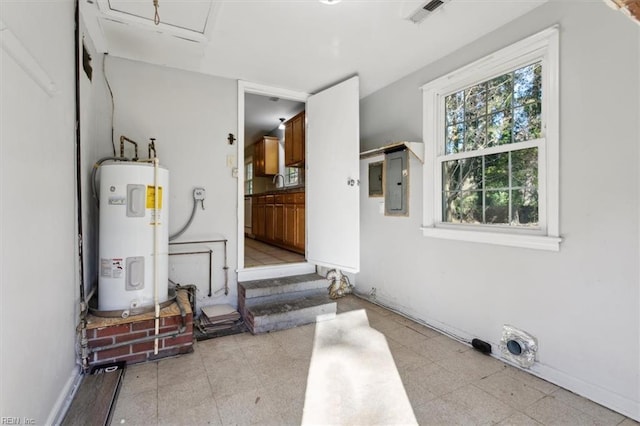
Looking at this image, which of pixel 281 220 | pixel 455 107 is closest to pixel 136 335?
pixel 281 220

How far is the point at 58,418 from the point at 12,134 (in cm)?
147

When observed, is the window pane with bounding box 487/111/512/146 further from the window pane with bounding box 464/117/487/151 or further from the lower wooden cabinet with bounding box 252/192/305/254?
the lower wooden cabinet with bounding box 252/192/305/254

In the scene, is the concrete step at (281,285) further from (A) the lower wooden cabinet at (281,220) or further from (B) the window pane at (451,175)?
(B) the window pane at (451,175)

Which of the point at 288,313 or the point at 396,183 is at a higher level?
the point at 396,183

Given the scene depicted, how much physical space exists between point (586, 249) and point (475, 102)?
57.0 inches

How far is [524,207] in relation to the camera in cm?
224

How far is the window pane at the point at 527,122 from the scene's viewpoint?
2172 mm

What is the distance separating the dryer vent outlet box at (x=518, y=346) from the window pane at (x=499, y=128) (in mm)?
1454

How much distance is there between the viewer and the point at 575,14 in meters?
1.92

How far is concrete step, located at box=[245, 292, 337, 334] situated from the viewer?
2.83 metres

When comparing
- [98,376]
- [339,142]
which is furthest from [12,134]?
[339,142]

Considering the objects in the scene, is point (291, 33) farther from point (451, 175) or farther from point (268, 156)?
point (268, 156)

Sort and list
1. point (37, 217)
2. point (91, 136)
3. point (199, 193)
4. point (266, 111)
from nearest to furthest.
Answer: point (37, 217) < point (91, 136) < point (199, 193) < point (266, 111)

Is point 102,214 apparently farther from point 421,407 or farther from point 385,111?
point 385,111
